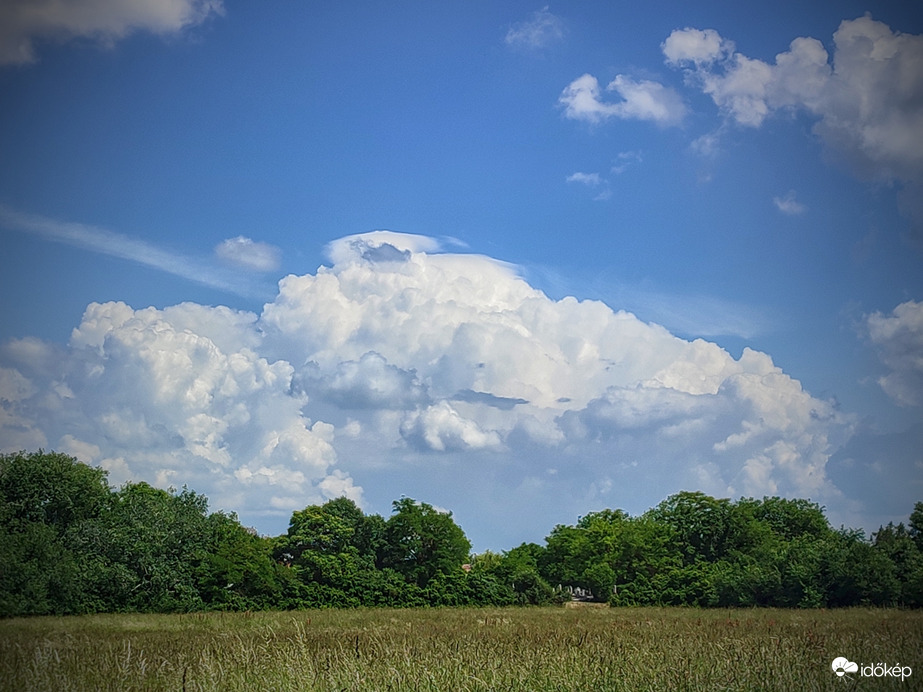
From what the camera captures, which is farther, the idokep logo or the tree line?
the tree line

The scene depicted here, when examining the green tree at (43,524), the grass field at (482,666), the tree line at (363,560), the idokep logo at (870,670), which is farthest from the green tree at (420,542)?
the idokep logo at (870,670)

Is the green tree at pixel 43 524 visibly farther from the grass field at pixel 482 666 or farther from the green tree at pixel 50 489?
the grass field at pixel 482 666

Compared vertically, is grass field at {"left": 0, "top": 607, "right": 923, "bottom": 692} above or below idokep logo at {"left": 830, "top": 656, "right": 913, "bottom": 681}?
below

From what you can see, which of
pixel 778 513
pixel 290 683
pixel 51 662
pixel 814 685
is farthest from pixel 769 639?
pixel 778 513

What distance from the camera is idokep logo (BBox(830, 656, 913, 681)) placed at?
962 centimetres

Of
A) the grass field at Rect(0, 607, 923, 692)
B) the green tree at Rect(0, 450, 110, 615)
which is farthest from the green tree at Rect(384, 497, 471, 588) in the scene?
the grass field at Rect(0, 607, 923, 692)

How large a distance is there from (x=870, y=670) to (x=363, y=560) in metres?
31.1

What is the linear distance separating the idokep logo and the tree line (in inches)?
874

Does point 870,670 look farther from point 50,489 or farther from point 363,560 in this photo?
point 50,489

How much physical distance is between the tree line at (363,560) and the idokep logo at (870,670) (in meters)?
22.2

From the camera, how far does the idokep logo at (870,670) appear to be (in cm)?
962

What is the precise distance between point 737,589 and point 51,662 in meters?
31.0

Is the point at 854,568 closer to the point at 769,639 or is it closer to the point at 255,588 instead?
the point at 769,639

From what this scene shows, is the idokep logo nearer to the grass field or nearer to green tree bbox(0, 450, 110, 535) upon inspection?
the grass field
